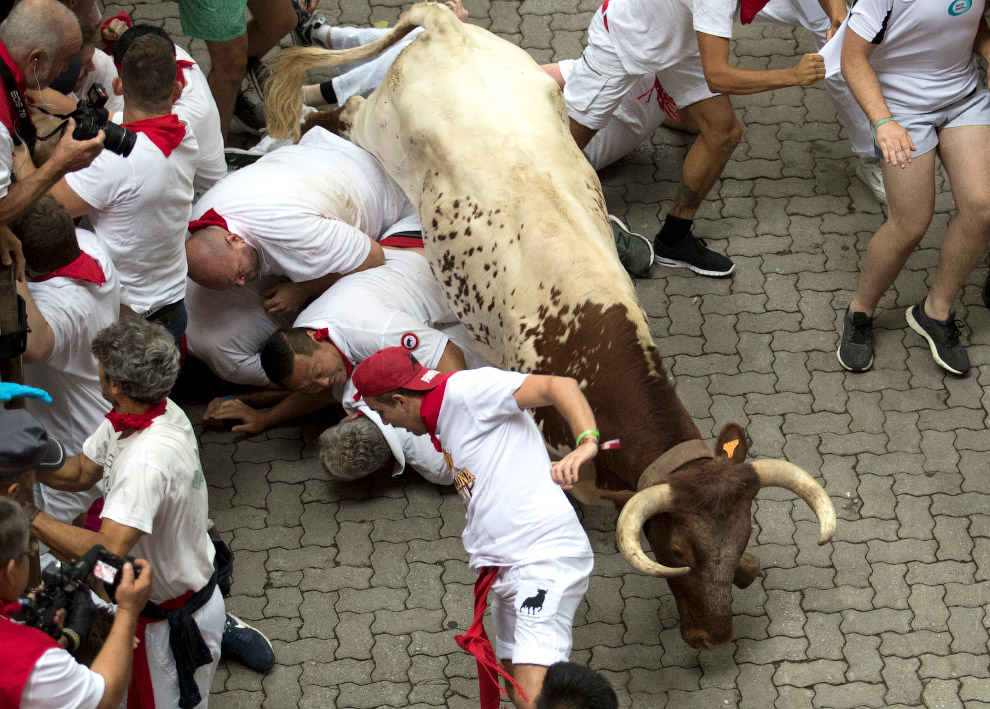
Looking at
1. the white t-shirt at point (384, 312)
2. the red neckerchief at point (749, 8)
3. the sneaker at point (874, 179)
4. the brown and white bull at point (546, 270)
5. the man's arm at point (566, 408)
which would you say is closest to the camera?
the man's arm at point (566, 408)

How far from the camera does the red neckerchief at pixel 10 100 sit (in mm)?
4051

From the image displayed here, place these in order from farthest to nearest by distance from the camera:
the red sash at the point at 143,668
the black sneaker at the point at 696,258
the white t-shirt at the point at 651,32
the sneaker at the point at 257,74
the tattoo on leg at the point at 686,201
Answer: the sneaker at the point at 257,74
the black sneaker at the point at 696,258
the tattoo on leg at the point at 686,201
the white t-shirt at the point at 651,32
the red sash at the point at 143,668

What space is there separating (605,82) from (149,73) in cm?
230

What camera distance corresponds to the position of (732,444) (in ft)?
12.8

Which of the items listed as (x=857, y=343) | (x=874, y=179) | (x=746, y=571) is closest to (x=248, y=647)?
(x=746, y=571)

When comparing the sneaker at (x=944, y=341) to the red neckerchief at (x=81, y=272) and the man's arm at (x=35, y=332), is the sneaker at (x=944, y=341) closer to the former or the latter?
the red neckerchief at (x=81, y=272)

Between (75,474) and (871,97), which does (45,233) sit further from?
(871,97)

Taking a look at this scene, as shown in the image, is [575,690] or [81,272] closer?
[575,690]

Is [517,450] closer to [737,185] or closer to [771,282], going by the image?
[771,282]

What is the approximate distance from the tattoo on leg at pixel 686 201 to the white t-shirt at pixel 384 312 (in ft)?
A: 4.79

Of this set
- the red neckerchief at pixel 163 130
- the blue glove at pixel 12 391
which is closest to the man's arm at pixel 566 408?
the blue glove at pixel 12 391

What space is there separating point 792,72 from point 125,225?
3022 mm

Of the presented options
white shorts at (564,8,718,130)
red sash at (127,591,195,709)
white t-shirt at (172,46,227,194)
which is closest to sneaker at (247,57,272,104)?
white t-shirt at (172,46,227,194)

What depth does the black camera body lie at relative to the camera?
3838 mm
